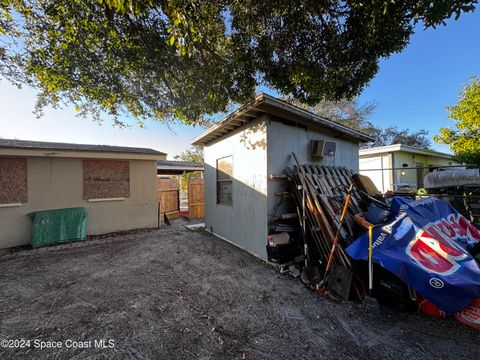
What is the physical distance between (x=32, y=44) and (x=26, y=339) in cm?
610

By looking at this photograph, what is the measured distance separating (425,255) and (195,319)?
2729 millimetres

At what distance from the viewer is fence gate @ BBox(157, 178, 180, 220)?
9.16m

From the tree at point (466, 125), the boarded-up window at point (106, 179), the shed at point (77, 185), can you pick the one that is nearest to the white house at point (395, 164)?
the tree at point (466, 125)

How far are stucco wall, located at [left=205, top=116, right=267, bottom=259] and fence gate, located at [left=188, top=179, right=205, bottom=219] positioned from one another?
154 inches

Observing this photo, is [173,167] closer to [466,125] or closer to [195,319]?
[195,319]

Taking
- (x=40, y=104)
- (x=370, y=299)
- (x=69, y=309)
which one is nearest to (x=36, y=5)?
(x=40, y=104)

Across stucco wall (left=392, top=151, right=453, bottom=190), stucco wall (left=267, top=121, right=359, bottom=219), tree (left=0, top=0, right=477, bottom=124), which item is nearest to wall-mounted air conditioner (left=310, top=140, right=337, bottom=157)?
stucco wall (left=267, top=121, right=359, bottom=219)

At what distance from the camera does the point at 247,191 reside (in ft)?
14.7

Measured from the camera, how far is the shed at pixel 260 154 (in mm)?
3912

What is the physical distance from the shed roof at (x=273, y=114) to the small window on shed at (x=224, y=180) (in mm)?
850

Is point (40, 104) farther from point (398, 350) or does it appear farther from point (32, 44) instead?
point (398, 350)

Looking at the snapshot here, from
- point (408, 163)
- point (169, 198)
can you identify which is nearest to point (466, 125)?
point (408, 163)

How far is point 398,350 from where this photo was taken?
5.98 feet

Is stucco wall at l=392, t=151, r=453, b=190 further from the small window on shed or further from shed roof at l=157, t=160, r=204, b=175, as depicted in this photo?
shed roof at l=157, t=160, r=204, b=175
